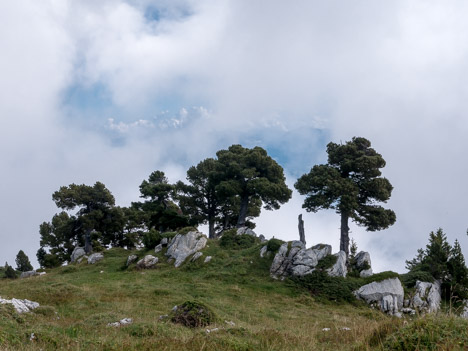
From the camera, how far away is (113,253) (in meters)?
39.6

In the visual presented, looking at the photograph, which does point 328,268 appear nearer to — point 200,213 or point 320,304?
point 320,304

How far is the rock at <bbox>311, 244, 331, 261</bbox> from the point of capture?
93.8ft

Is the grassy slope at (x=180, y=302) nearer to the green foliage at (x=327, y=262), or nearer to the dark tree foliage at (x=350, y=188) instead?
the green foliage at (x=327, y=262)

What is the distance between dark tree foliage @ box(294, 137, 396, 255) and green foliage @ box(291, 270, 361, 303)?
34.6ft

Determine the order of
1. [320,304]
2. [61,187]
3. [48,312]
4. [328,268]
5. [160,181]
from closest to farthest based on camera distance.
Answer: [48,312], [320,304], [328,268], [61,187], [160,181]

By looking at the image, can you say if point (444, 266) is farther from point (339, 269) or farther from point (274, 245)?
point (274, 245)

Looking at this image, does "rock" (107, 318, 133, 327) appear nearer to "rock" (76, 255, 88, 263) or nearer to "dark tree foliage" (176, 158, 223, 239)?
"rock" (76, 255, 88, 263)

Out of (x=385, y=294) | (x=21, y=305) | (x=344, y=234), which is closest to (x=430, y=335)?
(x=21, y=305)

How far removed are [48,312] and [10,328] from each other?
5045 mm

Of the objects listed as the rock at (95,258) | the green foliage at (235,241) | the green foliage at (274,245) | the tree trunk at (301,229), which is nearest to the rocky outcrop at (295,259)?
the green foliage at (274,245)

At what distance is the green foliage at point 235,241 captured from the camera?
35572mm

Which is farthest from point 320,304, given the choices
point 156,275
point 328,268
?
point 156,275

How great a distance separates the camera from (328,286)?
83.8 ft

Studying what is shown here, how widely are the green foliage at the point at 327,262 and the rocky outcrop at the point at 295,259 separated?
0.32 m
